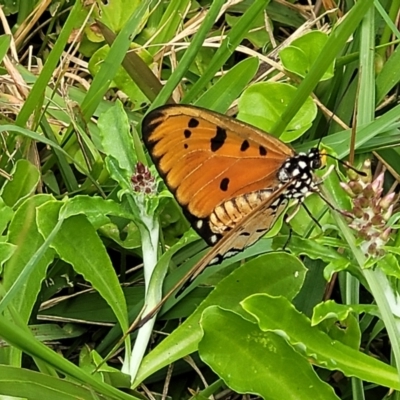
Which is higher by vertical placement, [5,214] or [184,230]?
[5,214]

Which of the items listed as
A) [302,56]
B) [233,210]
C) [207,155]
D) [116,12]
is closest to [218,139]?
[207,155]

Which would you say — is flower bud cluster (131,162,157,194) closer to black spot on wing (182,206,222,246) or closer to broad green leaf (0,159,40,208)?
black spot on wing (182,206,222,246)

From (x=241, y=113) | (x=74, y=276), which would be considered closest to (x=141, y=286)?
(x=74, y=276)

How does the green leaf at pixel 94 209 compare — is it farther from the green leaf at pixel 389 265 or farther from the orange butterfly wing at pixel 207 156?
the green leaf at pixel 389 265

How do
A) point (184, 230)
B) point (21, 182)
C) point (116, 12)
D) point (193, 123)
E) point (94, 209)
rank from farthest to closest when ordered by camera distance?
point (116, 12) < point (184, 230) < point (21, 182) < point (94, 209) < point (193, 123)

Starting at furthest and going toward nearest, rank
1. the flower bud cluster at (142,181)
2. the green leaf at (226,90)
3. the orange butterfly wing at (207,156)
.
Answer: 1. the green leaf at (226,90)
2. the flower bud cluster at (142,181)
3. the orange butterfly wing at (207,156)

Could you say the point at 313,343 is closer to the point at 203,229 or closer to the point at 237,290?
the point at 237,290

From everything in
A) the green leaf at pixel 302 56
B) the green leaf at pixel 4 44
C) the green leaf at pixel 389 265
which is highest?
the green leaf at pixel 4 44

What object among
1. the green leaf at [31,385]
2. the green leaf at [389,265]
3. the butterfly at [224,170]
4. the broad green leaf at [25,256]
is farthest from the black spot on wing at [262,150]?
the green leaf at [31,385]
